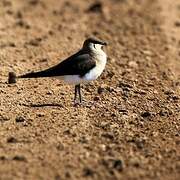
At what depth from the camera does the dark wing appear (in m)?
8.24

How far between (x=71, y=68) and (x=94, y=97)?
0.80m

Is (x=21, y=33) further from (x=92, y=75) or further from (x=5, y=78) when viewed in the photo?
(x=92, y=75)

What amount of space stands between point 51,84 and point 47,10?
4.60 meters

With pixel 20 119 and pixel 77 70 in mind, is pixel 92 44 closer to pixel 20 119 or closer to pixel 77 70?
pixel 77 70

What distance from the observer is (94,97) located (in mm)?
8883

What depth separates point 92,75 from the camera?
8367 millimetres

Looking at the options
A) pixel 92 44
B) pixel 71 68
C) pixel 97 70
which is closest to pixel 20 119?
pixel 71 68

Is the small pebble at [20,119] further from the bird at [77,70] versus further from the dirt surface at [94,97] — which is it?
the bird at [77,70]

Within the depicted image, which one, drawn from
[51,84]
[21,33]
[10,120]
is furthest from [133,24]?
[10,120]

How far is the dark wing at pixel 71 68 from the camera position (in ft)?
27.0

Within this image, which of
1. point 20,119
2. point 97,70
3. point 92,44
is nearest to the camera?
point 20,119

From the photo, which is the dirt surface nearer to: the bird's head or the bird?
the bird

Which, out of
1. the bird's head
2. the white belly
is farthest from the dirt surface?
the bird's head

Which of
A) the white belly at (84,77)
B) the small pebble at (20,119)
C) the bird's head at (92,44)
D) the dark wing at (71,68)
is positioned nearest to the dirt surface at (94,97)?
the small pebble at (20,119)
